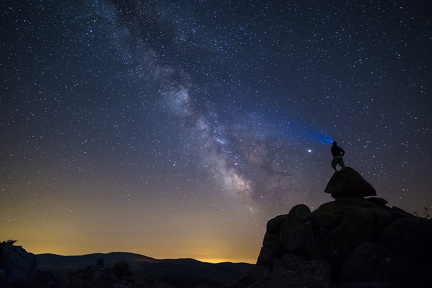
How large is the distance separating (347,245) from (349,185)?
16.6 feet

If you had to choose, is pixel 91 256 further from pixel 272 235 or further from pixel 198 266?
pixel 272 235

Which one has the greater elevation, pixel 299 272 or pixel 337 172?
pixel 337 172

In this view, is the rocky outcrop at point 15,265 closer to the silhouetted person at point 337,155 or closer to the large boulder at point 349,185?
the large boulder at point 349,185

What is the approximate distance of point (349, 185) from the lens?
794 inches

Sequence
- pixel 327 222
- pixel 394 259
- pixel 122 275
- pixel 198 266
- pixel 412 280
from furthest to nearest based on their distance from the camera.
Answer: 1. pixel 198 266
2. pixel 122 275
3. pixel 327 222
4. pixel 394 259
5. pixel 412 280

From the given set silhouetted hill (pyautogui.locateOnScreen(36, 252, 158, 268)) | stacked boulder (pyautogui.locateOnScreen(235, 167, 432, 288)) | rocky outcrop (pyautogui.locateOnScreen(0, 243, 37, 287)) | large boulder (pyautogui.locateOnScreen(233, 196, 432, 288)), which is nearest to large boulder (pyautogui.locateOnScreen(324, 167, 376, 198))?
stacked boulder (pyautogui.locateOnScreen(235, 167, 432, 288))

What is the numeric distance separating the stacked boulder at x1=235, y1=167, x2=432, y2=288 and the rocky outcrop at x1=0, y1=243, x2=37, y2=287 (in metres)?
15.2

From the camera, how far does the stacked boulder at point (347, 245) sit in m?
13.5

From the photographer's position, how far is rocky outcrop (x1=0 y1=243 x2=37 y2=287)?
17.4m

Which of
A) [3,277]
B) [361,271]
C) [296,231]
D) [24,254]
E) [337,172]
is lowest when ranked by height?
[3,277]

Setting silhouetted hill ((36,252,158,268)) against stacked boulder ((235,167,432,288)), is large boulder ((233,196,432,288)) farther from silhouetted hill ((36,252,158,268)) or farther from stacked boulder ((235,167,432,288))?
silhouetted hill ((36,252,158,268))

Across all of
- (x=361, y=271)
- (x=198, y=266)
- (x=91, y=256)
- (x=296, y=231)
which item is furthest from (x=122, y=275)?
(x=91, y=256)

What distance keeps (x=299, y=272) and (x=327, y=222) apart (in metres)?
5.41

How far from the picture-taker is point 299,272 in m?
14.4
